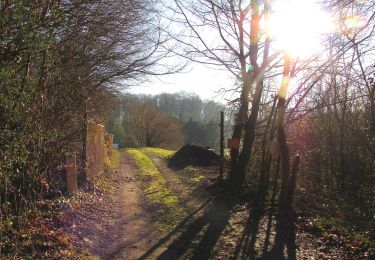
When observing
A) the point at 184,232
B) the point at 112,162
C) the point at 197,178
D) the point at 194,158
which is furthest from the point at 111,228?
the point at 194,158

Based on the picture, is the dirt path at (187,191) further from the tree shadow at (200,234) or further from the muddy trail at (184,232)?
the tree shadow at (200,234)

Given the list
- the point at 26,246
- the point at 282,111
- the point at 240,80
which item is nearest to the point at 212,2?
the point at 240,80

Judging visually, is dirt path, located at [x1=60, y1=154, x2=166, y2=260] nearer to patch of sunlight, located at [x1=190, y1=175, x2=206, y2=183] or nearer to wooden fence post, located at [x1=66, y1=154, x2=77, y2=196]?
wooden fence post, located at [x1=66, y1=154, x2=77, y2=196]

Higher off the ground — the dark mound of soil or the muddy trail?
the dark mound of soil

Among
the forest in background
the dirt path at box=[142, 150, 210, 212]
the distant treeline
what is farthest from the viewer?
the distant treeline

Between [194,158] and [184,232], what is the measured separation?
54.8 ft

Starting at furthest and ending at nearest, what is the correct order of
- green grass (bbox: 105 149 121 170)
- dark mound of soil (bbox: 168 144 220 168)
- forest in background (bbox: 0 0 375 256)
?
dark mound of soil (bbox: 168 144 220 168)
green grass (bbox: 105 149 121 170)
forest in background (bbox: 0 0 375 256)

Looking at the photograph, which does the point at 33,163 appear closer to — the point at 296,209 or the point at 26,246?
the point at 26,246

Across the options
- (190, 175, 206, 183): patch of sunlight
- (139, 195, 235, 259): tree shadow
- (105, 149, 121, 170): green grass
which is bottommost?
(139, 195, 235, 259): tree shadow

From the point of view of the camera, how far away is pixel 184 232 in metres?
8.88

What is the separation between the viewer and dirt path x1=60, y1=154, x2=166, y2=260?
748 centimetres

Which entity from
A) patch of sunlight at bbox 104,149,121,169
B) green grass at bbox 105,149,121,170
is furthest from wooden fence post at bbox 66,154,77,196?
green grass at bbox 105,149,121,170

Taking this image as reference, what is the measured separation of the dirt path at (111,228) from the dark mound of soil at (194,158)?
1175 centimetres

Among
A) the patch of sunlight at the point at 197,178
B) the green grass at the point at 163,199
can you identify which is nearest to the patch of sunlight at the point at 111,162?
the green grass at the point at 163,199
